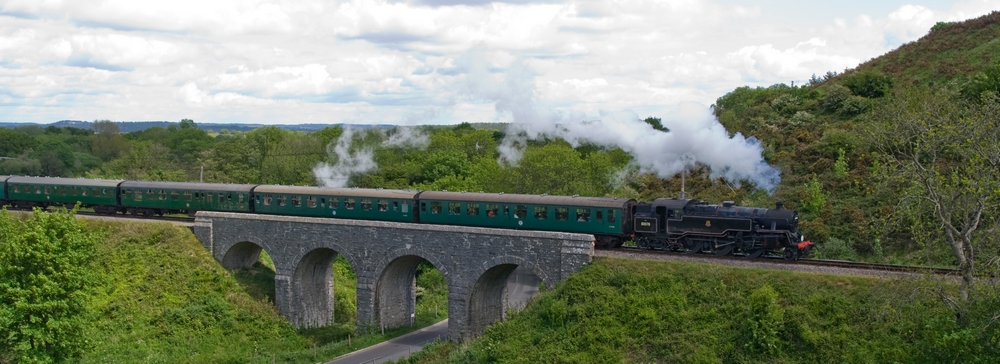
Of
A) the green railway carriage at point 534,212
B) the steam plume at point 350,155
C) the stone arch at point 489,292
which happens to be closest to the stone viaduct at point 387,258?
the stone arch at point 489,292

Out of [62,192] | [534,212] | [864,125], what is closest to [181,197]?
[62,192]

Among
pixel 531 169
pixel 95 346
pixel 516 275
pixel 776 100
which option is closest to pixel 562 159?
pixel 531 169

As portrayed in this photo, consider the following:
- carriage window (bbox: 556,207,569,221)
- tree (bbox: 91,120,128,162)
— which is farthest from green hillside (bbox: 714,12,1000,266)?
tree (bbox: 91,120,128,162)

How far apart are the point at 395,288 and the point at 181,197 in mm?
16205

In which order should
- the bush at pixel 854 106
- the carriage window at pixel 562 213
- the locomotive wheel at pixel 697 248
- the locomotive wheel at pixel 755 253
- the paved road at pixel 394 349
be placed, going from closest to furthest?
the locomotive wheel at pixel 755 253 < the locomotive wheel at pixel 697 248 < the paved road at pixel 394 349 < the carriage window at pixel 562 213 < the bush at pixel 854 106

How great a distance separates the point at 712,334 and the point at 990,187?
9256mm

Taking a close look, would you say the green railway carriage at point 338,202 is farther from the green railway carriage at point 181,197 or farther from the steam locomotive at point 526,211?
the green railway carriage at point 181,197

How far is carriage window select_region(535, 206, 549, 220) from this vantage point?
112ft

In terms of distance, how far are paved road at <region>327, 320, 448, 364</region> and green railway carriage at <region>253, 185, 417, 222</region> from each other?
566 centimetres

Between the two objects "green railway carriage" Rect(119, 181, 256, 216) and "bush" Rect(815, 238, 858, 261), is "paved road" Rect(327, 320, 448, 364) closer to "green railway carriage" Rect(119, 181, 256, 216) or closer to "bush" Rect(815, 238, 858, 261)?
"green railway carriage" Rect(119, 181, 256, 216)

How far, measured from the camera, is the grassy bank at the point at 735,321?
21.7m

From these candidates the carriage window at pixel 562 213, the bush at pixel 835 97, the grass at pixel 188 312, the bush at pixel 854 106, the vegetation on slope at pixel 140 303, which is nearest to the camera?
the vegetation on slope at pixel 140 303

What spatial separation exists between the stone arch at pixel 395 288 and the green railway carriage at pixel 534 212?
2.57m

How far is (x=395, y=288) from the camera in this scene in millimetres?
37938
